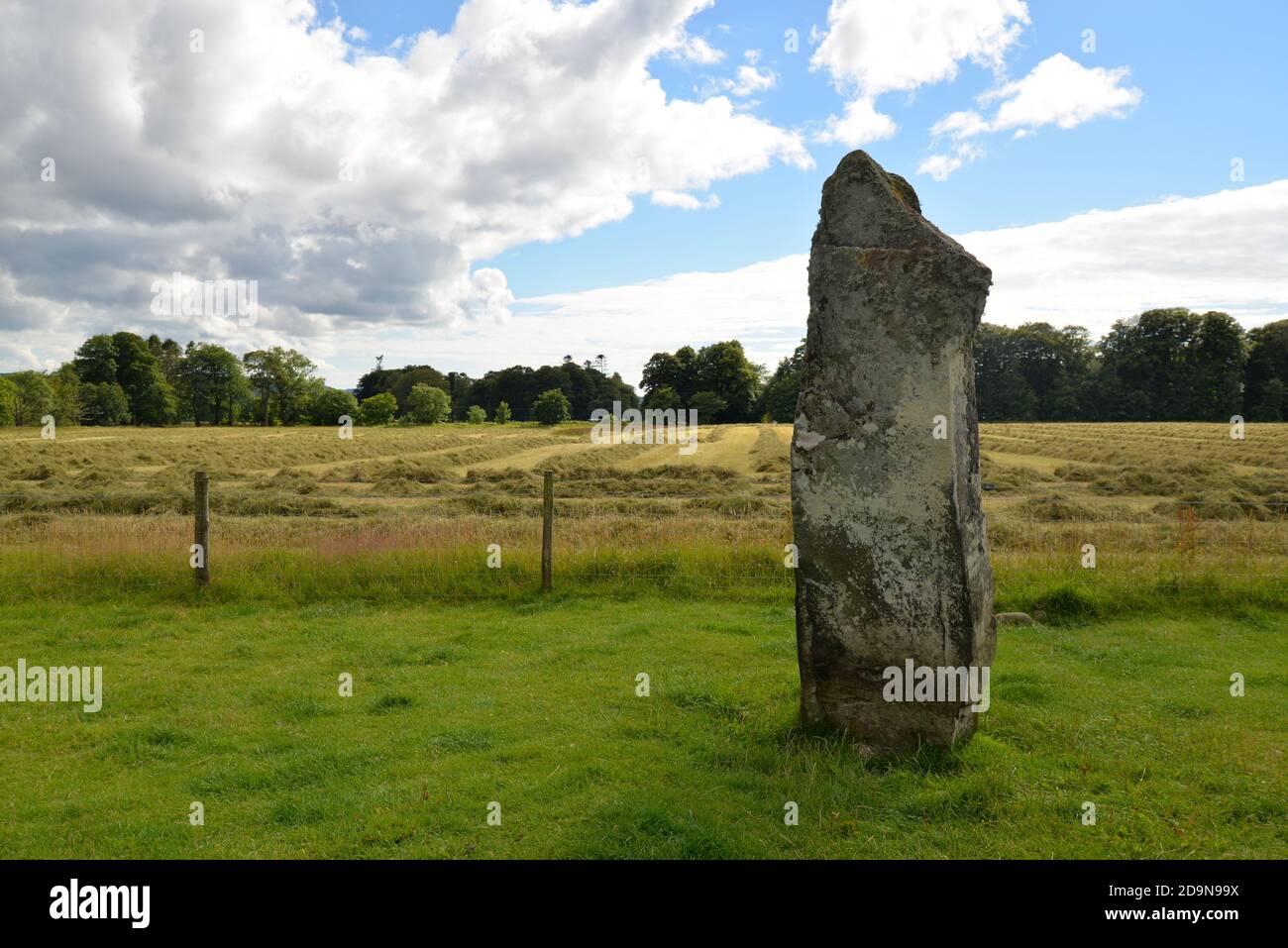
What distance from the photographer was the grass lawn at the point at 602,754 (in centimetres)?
498

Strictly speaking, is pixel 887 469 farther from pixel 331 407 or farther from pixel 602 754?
pixel 331 407

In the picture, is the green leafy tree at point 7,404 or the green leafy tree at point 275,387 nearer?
the green leafy tree at point 7,404

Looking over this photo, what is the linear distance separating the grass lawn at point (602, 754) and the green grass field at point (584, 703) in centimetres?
3

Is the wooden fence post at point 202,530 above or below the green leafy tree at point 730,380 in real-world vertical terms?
below

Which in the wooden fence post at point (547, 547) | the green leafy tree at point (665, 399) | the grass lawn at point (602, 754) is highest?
the green leafy tree at point (665, 399)

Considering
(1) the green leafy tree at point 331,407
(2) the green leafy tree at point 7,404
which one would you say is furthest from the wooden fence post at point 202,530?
(1) the green leafy tree at point 331,407

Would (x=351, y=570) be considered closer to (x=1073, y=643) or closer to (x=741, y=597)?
(x=741, y=597)

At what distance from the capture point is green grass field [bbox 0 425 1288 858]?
201 inches

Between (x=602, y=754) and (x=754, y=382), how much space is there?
95.1m

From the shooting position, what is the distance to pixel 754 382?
99500 millimetres

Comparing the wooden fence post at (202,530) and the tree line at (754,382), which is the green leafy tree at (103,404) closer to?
the tree line at (754,382)

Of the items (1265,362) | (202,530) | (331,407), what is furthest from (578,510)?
(1265,362)
